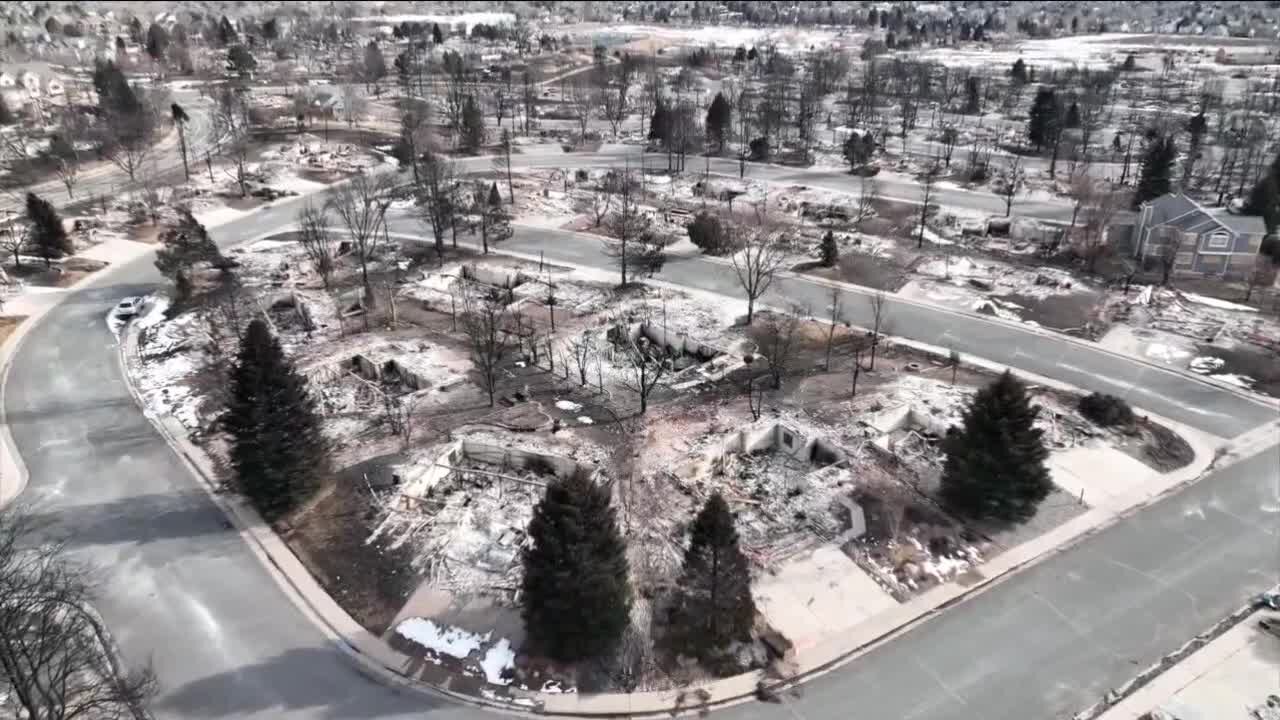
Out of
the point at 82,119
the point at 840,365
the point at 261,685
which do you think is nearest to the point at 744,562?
the point at 261,685

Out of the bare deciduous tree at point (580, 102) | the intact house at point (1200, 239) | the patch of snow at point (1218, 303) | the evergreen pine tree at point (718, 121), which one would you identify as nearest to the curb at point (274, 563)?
the patch of snow at point (1218, 303)

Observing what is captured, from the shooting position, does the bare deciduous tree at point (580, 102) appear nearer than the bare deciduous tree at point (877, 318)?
No

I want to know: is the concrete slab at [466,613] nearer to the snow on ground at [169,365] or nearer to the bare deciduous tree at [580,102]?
the snow on ground at [169,365]

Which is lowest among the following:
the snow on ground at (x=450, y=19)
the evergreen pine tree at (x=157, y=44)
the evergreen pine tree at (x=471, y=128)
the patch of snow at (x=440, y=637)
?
the patch of snow at (x=440, y=637)

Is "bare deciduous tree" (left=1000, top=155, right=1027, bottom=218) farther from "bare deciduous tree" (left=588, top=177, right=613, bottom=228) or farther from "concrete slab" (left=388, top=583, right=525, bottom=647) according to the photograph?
"concrete slab" (left=388, top=583, right=525, bottom=647)

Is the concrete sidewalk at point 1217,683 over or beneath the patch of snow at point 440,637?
beneath

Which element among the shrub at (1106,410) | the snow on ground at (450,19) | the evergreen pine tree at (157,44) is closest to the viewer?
the shrub at (1106,410)
